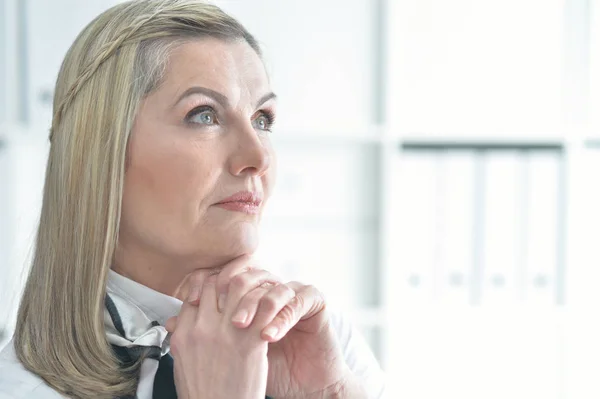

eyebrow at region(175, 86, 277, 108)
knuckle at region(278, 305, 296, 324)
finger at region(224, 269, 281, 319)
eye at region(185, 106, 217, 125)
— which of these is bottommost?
knuckle at region(278, 305, 296, 324)

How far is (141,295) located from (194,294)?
0.11 meters

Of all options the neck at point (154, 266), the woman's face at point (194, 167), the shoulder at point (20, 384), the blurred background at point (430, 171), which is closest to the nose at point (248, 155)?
the woman's face at point (194, 167)

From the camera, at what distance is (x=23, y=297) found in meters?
1.16

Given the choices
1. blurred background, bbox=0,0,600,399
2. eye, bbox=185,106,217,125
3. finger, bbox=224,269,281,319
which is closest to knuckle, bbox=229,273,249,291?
finger, bbox=224,269,281,319

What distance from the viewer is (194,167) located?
108 centimetres

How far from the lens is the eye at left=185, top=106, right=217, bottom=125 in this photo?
110 cm

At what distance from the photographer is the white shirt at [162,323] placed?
0.98 metres

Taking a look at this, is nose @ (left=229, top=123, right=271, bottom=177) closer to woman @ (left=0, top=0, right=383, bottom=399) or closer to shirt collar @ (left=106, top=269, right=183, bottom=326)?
woman @ (left=0, top=0, right=383, bottom=399)

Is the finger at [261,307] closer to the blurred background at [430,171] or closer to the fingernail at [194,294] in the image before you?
the fingernail at [194,294]

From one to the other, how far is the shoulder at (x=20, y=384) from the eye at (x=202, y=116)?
1.40 feet

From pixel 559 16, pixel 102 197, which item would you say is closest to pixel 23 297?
pixel 102 197

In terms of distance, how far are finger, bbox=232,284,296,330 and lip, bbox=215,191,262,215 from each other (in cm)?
16

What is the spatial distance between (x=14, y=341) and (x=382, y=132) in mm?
1531

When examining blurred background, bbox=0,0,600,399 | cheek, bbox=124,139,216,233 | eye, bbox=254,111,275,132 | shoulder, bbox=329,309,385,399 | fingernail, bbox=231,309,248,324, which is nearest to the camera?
fingernail, bbox=231,309,248,324
